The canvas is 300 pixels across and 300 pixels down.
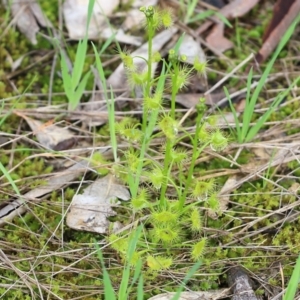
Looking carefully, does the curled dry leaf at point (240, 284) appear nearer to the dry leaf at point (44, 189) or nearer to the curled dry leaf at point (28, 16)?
the dry leaf at point (44, 189)

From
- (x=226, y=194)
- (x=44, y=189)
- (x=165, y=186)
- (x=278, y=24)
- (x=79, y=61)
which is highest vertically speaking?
(x=278, y=24)

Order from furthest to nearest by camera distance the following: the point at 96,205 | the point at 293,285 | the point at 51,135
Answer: the point at 51,135
the point at 96,205
the point at 293,285

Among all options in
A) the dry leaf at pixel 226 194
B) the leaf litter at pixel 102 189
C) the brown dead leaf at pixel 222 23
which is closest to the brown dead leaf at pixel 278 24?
the brown dead leaf at pixel 222 23

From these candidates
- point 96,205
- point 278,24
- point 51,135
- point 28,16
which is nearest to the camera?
point 96,205

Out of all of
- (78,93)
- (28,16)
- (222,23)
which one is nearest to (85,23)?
(28,16)

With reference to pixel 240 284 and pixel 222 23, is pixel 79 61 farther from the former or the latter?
pixel 240 284

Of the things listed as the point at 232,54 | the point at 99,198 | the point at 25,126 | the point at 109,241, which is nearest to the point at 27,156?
the point at 25,126

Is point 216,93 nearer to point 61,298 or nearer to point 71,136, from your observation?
point 71,136
